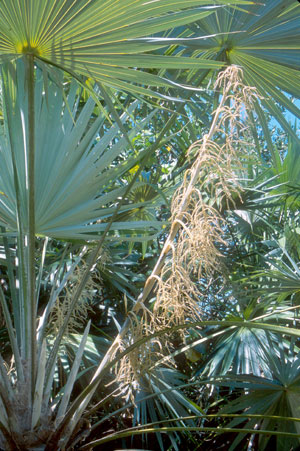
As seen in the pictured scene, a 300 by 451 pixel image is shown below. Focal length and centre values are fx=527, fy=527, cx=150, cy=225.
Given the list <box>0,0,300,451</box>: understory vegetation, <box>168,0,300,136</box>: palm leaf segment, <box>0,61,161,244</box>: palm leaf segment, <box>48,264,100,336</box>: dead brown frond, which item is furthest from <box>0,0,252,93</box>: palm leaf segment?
<box>48,264,100,336</box>: dead brown frond

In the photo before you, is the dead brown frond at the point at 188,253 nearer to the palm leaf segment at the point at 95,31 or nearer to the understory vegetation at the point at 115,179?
the understory vegetation at the point at 115,179

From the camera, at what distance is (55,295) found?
2047mm

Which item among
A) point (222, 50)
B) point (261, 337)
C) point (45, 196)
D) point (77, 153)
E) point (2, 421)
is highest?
point (222, 50)

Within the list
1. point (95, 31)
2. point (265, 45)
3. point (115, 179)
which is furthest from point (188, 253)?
point (265, 45)

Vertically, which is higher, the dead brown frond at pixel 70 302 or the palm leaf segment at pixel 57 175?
the palm leaf segment at pixel 57 175

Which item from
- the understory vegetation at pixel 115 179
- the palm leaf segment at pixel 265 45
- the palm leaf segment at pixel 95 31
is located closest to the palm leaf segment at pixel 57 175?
the understory vegetation at pixel 115 179

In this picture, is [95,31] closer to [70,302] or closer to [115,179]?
[115,179]

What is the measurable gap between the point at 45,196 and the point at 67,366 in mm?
1066

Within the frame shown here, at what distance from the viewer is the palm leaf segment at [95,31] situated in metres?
1.43

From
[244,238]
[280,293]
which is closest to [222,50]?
[280,293]

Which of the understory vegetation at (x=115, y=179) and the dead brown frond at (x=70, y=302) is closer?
the understory vegetation at (x=115, y=179)

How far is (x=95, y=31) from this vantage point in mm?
1542

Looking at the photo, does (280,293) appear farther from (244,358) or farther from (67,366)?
(67,366)

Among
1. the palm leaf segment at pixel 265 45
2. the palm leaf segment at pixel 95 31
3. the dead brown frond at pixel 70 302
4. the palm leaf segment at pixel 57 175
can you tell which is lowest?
the dead brown frond at pixel 70 302
